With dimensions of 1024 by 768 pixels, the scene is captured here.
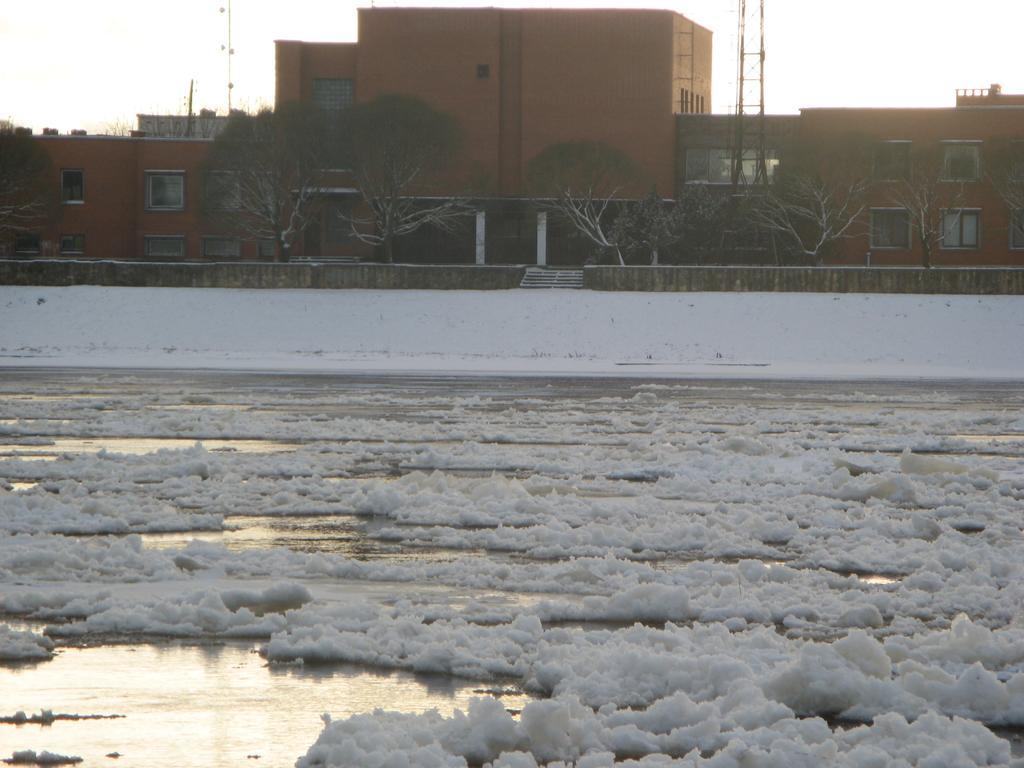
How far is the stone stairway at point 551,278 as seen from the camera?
52.3m

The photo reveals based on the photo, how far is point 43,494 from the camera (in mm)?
10297

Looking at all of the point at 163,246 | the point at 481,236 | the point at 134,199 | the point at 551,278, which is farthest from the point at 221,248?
the point at 551,278

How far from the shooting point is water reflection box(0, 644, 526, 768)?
16.5 feet

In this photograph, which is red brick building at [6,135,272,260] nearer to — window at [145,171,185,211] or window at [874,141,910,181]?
window at [145,171,185,211]

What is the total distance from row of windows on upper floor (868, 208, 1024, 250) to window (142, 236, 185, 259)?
1202 inches

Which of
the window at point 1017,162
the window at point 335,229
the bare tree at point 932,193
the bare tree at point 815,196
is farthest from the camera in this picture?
the window at point 335,229

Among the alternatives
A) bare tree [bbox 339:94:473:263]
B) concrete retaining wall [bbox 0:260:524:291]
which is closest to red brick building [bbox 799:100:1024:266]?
bare tree [bbox 339:94:473:263]

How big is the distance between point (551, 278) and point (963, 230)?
19.6 meters

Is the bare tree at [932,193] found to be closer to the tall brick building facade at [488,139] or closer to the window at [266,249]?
the tall brick building facade at [488,139]

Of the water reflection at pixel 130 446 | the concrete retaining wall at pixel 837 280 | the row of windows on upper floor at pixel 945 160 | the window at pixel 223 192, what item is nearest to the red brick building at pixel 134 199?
the window at pixel 223 192

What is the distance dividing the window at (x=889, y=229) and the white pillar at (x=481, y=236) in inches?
658

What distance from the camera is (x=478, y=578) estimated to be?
7.82 meters

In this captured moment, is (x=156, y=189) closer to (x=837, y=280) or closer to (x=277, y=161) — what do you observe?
(x=277, y=161)

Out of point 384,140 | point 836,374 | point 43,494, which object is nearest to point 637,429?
point 43,494
